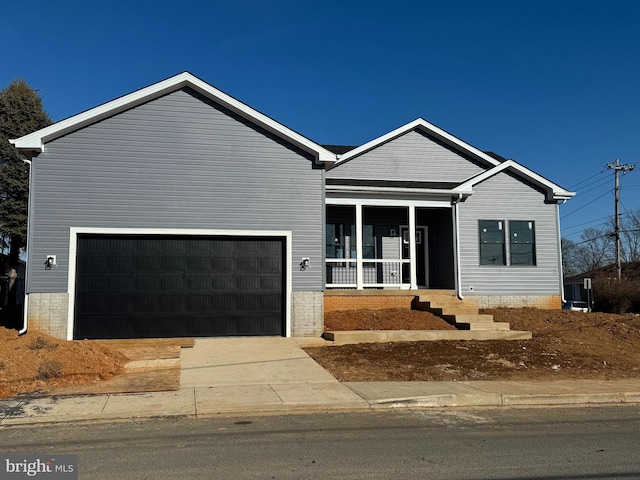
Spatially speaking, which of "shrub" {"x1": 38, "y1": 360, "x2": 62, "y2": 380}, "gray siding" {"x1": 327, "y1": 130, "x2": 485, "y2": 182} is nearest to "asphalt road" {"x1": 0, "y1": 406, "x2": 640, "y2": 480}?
"shrub" {"x1": 38, "y1": 360, "x2": 62, "y2": 380}

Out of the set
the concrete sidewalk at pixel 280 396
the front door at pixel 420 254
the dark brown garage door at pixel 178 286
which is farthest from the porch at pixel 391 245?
the concrete sidewalk at pixel 280 396

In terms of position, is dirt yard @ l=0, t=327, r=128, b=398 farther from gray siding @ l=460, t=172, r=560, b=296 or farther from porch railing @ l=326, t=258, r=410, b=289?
gray siding @ l=460, t=172, r=560, b=296

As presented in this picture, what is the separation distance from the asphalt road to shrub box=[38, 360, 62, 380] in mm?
2582

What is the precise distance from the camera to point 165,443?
6.28 metres

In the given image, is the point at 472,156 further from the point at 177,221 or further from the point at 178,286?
the point at 178,286

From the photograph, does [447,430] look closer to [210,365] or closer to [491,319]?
[210,365]

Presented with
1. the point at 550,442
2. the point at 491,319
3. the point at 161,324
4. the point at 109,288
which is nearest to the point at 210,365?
the point at 161,324

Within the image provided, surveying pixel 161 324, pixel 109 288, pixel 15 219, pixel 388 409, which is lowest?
pixel 388 409

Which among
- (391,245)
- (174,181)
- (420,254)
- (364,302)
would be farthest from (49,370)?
(420,254)

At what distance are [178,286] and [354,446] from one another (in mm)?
9097

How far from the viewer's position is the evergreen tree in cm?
2867

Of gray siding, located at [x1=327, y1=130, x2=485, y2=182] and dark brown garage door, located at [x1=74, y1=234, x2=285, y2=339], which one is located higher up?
gray siding, located at [x1=327, y1=130, x2=485, y2=182]

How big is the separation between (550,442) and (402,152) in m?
15.0

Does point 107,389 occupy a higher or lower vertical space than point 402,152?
lower
